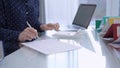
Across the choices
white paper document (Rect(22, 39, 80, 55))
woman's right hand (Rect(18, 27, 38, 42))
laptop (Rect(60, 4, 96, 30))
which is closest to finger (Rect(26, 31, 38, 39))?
woman's right hand (Rect(18, 27, 38, 42))

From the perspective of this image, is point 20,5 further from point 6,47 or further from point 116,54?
point 116,54

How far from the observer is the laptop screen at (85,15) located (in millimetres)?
1915

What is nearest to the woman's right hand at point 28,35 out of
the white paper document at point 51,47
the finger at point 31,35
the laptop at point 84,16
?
the finger at point 31,35

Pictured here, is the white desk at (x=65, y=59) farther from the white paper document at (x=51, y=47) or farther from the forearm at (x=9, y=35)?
the forearm at (x=9, y=35)

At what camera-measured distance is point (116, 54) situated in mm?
1057

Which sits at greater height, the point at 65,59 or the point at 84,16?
the point at 84,16

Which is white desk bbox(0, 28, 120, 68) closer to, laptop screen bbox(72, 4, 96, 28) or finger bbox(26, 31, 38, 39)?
finger bbox(26, 31, 38, 39)

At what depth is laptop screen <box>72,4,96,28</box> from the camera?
192 cm

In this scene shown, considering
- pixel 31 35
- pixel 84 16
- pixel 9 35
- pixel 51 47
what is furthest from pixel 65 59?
pixel 84 16

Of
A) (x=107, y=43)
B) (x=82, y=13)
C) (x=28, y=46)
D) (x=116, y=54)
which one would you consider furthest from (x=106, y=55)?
(x=82, y=13)

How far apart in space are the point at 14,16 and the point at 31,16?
0.60ft

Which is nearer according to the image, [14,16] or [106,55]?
[106,55]

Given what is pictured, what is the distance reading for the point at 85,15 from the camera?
6.45 feet

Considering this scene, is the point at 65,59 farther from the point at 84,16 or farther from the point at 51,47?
the point at 84,16
